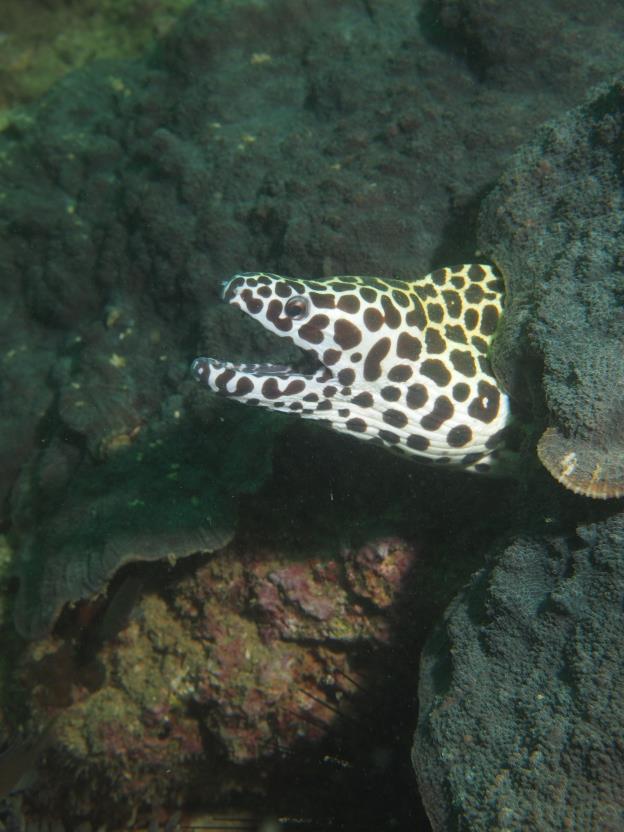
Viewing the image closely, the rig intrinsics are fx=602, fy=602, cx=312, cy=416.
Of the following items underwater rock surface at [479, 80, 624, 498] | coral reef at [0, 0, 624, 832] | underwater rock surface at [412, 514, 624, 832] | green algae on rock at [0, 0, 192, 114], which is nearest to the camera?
underwater rock surface at [412, 514, 624, 832]

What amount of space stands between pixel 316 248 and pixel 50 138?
3.74 meters

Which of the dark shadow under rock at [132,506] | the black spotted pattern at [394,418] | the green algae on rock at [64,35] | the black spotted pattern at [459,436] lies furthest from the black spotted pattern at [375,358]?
the green algae on rock at [64,35]

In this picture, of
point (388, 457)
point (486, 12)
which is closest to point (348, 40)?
point (486, 12)

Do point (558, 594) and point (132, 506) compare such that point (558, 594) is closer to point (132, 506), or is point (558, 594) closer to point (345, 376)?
point (345, 376)

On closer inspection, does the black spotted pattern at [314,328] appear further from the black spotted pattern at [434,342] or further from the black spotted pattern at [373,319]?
the black spotted pattern at [434,342]

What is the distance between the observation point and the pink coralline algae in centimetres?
411

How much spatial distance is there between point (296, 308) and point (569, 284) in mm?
1382

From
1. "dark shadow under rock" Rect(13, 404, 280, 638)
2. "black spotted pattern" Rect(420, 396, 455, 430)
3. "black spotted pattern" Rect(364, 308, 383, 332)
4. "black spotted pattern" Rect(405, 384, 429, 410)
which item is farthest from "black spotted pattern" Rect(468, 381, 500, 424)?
"dark shadow under rock" Rect(13, 404, 280, 638)

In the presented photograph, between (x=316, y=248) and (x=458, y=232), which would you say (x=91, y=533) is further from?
(x=458, y=232)

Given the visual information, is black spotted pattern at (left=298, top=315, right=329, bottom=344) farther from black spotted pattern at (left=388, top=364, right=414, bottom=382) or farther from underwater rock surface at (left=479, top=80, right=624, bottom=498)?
underwater rock surface at (left=479, top=80, right=624, bottom=498)

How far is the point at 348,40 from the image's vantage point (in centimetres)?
546

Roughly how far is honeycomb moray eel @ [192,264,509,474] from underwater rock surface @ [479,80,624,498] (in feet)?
0.83

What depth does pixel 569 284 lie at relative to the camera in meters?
2.90

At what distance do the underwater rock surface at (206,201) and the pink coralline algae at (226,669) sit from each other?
0.65 meters
